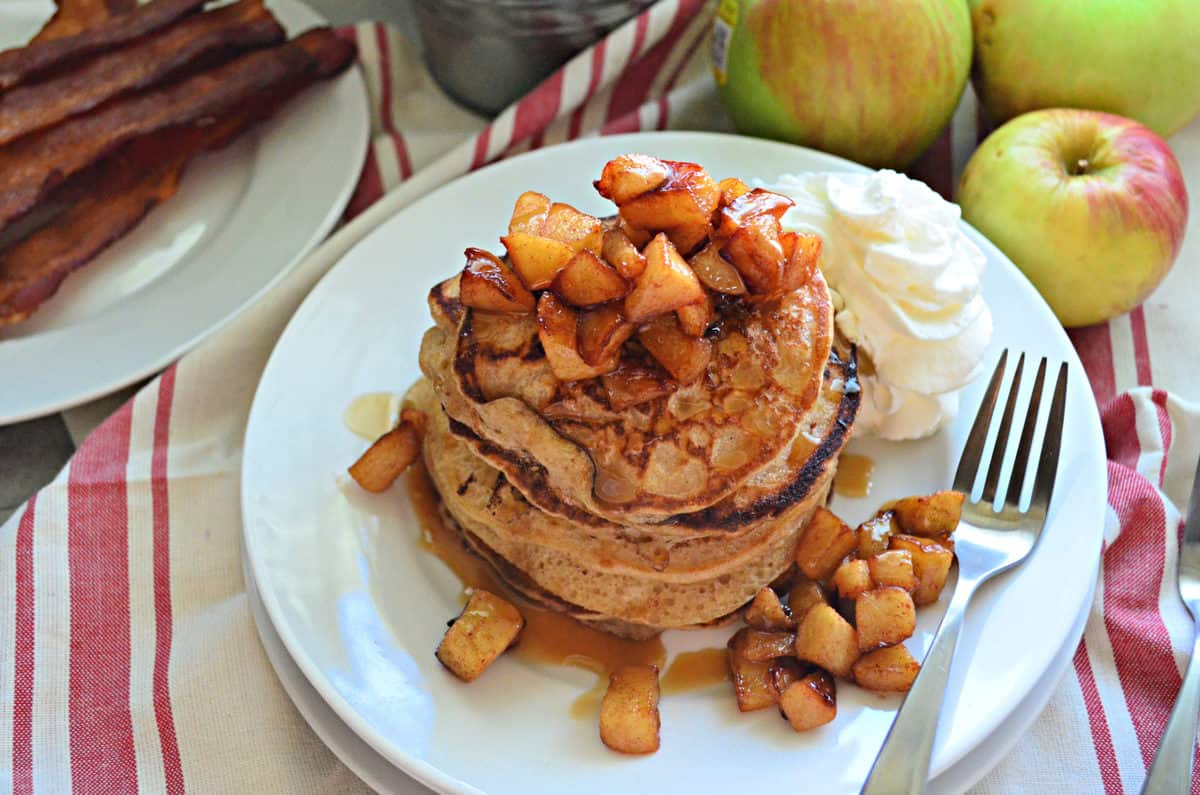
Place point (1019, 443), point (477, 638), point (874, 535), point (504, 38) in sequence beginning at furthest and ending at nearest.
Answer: point (504, 38), point (1019, 443), point (874, 535), point (477, 638)

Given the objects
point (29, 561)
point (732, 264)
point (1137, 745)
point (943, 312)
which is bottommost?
point (1137, 745)

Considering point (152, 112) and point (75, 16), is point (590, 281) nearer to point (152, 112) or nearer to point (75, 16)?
point (152, 112)

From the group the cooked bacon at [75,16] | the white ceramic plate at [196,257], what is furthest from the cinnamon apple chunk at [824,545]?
the cooked bacon at [75,16]

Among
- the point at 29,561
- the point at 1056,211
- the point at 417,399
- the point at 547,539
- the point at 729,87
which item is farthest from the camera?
the point at 729,87

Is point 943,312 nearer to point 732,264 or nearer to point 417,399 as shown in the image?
point 732,264

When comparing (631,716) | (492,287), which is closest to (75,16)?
(492,287)

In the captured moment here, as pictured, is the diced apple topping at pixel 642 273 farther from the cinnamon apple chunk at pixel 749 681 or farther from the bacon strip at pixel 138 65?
the bacon strip at pixel 138 65

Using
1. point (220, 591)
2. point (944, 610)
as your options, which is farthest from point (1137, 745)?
point (220, 591)

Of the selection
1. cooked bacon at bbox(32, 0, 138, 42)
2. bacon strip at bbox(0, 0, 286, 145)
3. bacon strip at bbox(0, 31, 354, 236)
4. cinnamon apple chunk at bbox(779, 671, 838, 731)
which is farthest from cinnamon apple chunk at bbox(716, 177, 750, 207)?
cooked bacon at bbox(32, 0, 138, 42)
